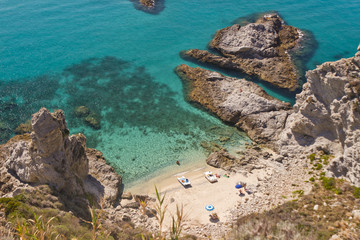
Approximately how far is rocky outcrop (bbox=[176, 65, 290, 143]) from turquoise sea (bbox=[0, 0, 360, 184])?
60.8 inches

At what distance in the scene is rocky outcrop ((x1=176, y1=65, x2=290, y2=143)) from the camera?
3206 centimetres

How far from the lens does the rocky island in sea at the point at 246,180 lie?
17125 mm

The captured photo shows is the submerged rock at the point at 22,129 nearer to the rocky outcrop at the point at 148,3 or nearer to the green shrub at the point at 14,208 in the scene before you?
the green shrub at the point at 14,208

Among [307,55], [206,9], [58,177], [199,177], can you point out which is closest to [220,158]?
[199,177]

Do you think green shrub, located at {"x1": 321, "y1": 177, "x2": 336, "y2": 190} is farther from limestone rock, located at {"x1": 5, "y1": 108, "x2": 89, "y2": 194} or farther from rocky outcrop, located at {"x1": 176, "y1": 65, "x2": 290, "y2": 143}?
limestone rock, located at {"x1": 5, "y1": 108, "x2": 89, "y2": 194}

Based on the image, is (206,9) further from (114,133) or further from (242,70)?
(114,133)

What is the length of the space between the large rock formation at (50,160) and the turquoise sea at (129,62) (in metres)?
6.29

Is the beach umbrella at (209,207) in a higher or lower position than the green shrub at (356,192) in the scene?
lower

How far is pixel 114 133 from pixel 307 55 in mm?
37184

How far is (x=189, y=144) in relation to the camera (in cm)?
3105

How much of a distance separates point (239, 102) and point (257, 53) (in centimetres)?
1413

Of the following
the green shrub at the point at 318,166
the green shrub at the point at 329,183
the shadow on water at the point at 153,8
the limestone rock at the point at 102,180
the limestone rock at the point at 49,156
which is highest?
the shadow on water at the point at 153,8

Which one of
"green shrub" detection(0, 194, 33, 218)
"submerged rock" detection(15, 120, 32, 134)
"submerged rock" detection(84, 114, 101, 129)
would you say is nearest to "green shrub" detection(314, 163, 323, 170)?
"green shrub" detection(0, 194, 33, 218)

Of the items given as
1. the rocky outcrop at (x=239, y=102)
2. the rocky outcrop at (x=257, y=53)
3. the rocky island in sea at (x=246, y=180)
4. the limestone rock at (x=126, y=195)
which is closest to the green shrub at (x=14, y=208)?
the rocky island in sea at (x=246, y=180)
